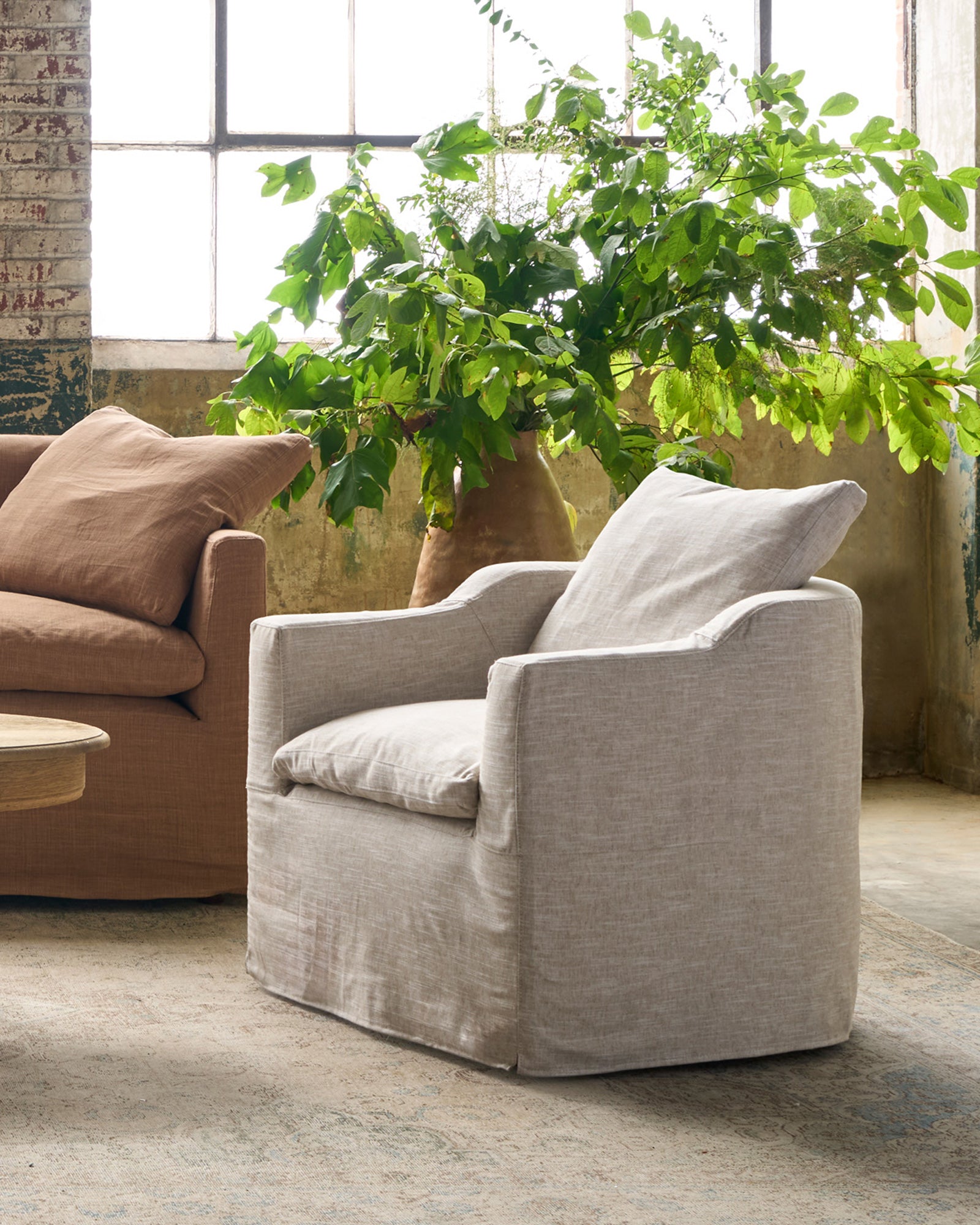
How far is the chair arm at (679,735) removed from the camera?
73.3 inches

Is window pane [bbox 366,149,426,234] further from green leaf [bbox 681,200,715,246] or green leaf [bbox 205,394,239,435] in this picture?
green leaf [bbox 681,200,715,246]

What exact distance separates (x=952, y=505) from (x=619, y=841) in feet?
9.26

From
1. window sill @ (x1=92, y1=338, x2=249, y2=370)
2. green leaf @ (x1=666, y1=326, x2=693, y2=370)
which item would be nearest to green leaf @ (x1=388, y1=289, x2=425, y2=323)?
green leaf @ (x1=666, y1=326, x2=693, y2=370)

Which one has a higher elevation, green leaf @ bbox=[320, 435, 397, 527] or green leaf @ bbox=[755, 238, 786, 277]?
green leaf @ bbox=[755, 238, 786, 277]

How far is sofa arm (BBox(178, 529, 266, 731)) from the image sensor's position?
8.99 feet

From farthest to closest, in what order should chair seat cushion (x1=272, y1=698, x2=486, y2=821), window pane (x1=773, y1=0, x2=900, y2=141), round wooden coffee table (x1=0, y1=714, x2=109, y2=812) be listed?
window pane (x1=773, y1=0, x2=900, y2=141), chair seat cushion (x1=272, y1=698, x2=486, y2=821), round wooden coffee table (x1=0, y1=714, x2=109, y2=812)

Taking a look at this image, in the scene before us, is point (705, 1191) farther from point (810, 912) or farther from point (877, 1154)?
point (810, 912)

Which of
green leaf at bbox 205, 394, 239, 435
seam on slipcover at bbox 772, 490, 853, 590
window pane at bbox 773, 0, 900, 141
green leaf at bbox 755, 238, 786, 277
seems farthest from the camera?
window pane at bbox 773, 0, 900, 141

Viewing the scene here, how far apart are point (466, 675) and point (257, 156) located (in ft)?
8.55

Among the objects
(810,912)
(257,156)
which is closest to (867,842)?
(810,912)

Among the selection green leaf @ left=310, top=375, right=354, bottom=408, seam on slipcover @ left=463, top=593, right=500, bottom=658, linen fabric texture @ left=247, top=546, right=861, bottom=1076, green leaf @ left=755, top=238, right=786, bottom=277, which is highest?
green leaf @ left=755, top=238, right=786, bottom=277

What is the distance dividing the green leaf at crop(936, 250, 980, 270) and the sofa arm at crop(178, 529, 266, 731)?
5.50 feet

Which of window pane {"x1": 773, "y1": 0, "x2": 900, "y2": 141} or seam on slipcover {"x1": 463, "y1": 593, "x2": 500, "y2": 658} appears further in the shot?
window pane {"x1": 773, "y1": 0, "x2": 900, "y2": 141}

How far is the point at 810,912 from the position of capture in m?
2.01
